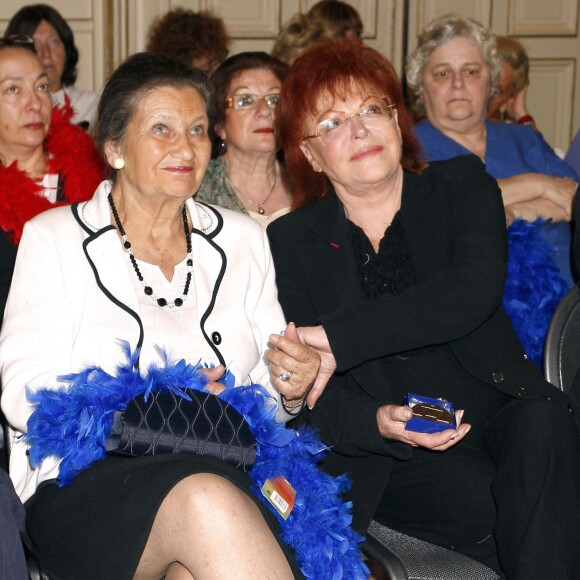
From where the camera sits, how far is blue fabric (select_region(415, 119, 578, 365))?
273cm

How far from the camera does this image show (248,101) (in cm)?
325

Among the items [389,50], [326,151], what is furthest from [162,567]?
[389,50]

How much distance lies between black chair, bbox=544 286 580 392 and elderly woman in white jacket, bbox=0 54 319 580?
2.13 ft

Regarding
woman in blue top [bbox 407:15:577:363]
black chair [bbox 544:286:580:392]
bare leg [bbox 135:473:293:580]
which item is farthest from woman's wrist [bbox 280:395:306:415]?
woman in blue top [bbox 407:15:577:363]

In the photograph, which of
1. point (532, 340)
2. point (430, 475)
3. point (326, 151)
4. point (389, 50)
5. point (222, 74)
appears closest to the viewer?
point (430, 475)

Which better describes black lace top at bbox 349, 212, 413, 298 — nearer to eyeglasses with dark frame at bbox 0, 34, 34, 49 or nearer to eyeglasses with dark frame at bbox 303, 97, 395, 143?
eyeglasses with dark frame at bbox 303, 97, 395, 143

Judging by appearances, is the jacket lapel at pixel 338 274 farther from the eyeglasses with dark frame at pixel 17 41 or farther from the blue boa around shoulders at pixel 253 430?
the eyeglasses with dark frame at pixel 17 41

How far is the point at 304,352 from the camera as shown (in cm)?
224

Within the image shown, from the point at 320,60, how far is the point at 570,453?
1.16 metres

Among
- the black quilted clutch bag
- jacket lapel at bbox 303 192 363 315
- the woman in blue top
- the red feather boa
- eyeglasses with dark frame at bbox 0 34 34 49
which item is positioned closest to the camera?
the black quilted clutch bag

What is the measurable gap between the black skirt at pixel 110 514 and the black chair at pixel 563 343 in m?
0.92

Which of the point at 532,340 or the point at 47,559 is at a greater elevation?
the point at 532,340

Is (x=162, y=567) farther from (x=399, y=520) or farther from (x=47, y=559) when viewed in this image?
(x=399, y=520)

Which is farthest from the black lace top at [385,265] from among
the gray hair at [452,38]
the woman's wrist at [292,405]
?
the gray hair at [452,38]
